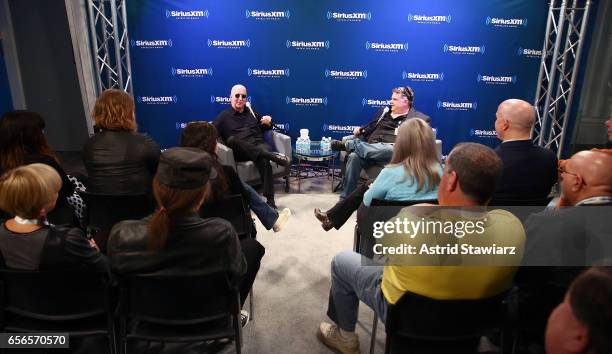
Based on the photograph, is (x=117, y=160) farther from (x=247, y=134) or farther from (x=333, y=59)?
(x=333, y=59)

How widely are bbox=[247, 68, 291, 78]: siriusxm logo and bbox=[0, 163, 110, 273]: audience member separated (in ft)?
12.5

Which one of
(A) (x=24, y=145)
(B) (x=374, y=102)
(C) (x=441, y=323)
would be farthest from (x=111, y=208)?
(B) (x=374, y=102)

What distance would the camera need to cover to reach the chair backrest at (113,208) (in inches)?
95.7

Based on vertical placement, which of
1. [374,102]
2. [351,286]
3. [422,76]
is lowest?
[351,286]

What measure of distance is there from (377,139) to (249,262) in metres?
2.98

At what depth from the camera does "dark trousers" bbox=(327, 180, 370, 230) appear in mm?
3135

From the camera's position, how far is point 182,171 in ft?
5.48

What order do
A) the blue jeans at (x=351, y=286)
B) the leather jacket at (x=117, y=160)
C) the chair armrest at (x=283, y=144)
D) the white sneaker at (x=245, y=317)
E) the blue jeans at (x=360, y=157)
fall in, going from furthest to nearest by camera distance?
1. the chair armrest at (x=283, y=144)
2. the blue jeans at (x=360, y=157)
3. the leather jacket at (x=117, y=160)
4. the white sneaker at (x=245, y=317)
5. the blue jeans at (x=351, y=286)

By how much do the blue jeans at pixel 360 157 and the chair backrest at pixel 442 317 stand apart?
2.71m

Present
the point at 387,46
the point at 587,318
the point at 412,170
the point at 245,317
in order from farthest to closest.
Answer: the point at 387,46 < the point at 245,317 < the point at 412,170 < the point at 587,318

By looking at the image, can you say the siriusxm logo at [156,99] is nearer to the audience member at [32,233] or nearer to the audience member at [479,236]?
the audience member at [32,233]

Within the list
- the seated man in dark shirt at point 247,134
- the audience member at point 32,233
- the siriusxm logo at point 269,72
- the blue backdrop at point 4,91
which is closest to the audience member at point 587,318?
the audience member at point 32,233

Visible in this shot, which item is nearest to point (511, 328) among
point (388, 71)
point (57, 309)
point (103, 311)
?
point (103, 311)

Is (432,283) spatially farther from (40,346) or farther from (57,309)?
(40,346)
